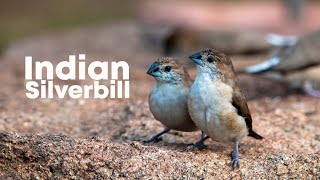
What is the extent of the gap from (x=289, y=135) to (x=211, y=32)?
527 centimetres

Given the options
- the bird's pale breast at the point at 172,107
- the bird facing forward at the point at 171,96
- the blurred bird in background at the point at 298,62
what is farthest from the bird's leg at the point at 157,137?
the blurred bird in background at the point at 298,62

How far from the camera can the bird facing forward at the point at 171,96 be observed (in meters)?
5.94

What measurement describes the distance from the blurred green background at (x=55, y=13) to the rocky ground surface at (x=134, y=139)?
843cm

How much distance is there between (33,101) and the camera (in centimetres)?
830

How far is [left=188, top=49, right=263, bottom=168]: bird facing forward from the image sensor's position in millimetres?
5420

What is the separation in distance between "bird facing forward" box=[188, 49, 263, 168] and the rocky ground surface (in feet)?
0.59

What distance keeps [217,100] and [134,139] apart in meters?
1.20

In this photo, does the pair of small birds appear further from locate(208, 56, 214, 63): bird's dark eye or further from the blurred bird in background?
the blurred bird in background

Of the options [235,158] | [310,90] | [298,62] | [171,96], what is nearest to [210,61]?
[171,96]

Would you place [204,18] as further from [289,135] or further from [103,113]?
[289,135]

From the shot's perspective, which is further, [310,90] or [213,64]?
[310,90]

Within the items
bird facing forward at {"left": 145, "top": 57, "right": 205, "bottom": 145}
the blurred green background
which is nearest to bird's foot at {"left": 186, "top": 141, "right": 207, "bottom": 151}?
bird facing forward at {"left": 145, "top": 57, "right": 205, "bottom": 145}

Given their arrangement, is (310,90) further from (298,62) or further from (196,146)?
(196,146)

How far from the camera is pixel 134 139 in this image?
6.43 m
